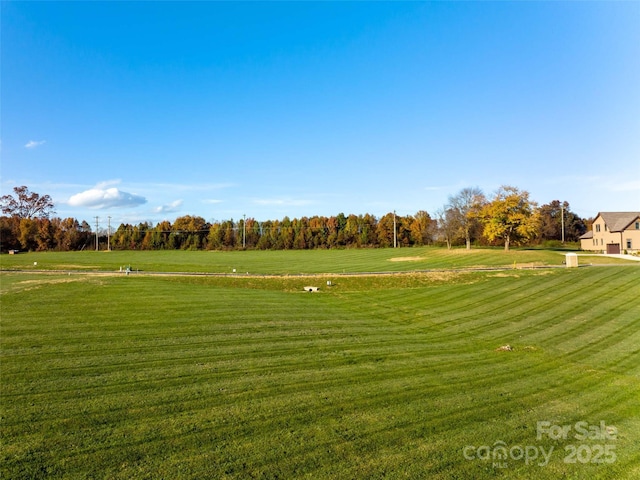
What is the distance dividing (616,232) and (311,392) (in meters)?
63.6

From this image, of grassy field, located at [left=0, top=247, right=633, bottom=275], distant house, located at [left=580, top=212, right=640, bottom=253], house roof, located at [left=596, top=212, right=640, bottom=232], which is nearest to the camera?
grassy field, located at [left=0, top=247, right=633, bottom=275]

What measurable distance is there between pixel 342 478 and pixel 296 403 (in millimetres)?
2689

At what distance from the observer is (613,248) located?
186ft

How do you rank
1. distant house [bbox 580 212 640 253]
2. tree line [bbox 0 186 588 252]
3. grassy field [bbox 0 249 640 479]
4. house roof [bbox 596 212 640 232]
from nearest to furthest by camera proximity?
grassy field [bbox 0 249 640 479], distant house [bbox 580 212 640 253], house roof [bbox 596 212 640 232], tree line [bbox 0 186 588 252]

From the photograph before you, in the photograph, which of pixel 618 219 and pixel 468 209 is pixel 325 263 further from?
pixel 618 219

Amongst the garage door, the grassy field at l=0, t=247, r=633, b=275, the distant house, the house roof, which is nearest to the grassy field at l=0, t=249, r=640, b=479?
the grassy field at l=0, t=247, r=633, b=275

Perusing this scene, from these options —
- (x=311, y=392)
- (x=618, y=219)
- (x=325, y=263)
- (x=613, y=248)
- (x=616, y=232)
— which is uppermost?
(x=618, y=219)

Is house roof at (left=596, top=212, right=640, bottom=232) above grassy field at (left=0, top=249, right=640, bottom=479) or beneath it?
above


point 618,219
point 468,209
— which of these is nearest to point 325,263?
point 468,209

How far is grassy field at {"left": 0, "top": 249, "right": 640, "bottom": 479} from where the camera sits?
6012mm

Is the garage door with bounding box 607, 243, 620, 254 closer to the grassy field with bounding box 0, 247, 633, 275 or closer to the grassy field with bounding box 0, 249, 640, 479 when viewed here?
the grassy field with bounding box 0, 247, 633, 275

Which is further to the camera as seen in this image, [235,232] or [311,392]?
[235,232]

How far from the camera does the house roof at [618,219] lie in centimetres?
5447

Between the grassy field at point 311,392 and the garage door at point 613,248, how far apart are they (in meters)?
45.9
